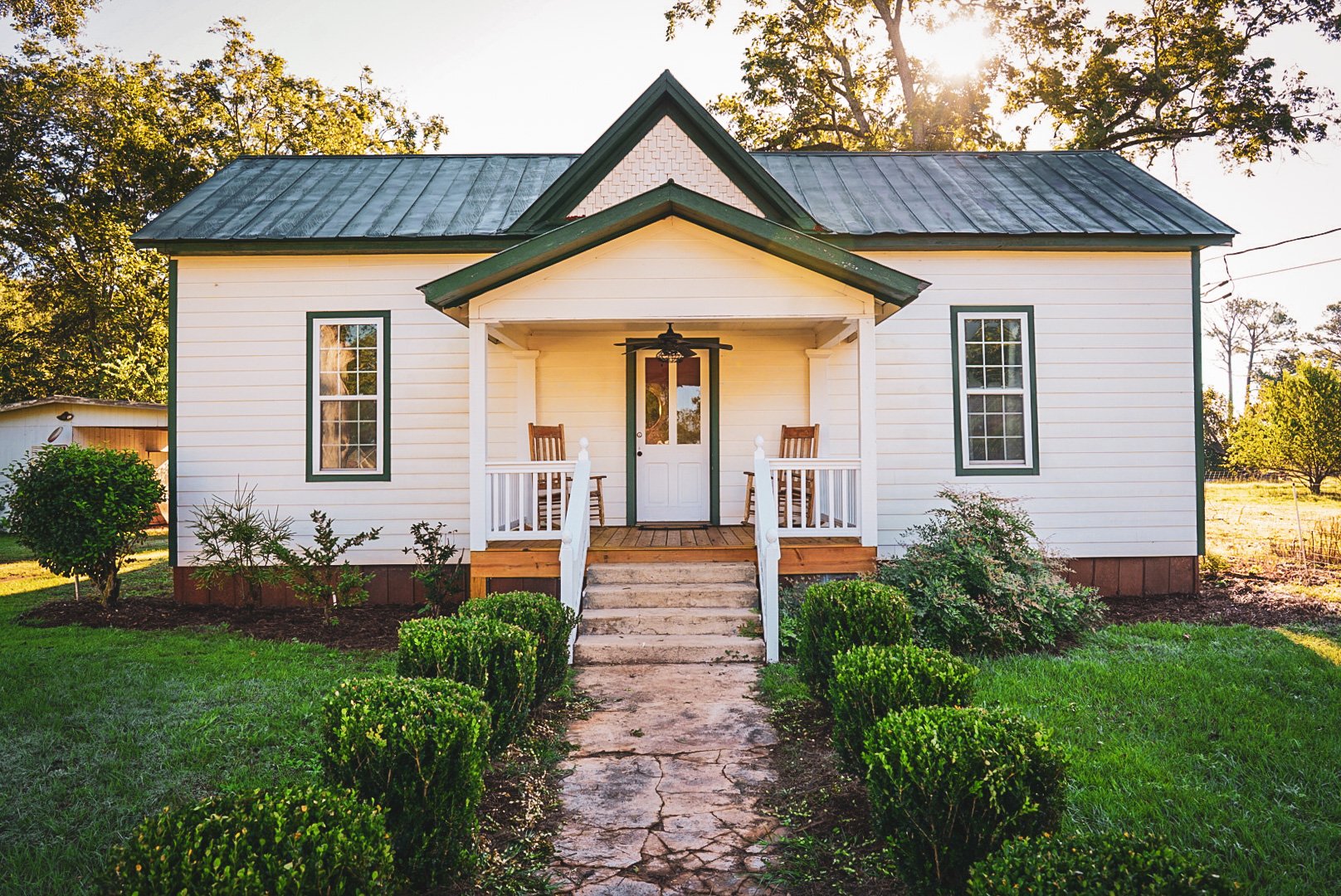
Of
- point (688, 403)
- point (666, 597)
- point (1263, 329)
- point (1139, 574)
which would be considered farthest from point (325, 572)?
point (1263, 329)

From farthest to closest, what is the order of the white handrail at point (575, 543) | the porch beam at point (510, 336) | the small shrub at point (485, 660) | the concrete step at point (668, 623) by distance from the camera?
the porch beam at point (510, 336), the concrete step at point (668, 623), the white handrail at point (575, 543), the small shrub at point (485, 660)

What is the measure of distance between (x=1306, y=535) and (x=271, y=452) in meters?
13.5

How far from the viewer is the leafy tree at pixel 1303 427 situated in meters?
18.7

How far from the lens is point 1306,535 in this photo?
11.4 meters

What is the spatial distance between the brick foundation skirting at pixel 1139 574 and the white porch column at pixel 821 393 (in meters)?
2.88

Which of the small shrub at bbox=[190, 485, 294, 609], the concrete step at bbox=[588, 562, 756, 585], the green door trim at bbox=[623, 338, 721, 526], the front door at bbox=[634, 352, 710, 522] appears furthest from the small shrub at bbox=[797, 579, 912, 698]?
the small shrub at bbox=[190, 485, 294, 609]

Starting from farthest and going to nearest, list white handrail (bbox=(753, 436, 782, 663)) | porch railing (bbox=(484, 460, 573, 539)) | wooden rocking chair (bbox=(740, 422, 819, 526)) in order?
wooden rocking chair (bbox=(740, 422, 819, 526))
porch railing (bbox=(484, 460, 573, 539))
white handrail (bbox=(753, 436, 782, 663))

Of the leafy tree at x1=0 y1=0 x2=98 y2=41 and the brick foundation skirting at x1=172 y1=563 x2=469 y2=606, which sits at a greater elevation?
the leafy tree at x1=0 y1=0 x2=98 y2=41

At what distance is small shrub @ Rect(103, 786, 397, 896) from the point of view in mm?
2037

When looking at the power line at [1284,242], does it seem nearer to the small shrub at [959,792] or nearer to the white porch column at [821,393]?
the white porch column at [821,393]

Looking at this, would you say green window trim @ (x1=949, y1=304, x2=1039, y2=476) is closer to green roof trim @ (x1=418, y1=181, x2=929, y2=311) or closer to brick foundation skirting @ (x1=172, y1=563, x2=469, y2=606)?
green roof trim @ (x1=418, y1=181, x2=929, y2=311)

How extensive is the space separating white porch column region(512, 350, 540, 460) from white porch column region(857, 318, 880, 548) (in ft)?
12.1

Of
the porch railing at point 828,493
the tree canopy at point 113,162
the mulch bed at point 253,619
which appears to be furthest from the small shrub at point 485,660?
the tree canopy at point 113,162

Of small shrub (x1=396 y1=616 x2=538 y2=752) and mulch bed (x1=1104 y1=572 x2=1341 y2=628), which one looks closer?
small shrub (x1=396 y1=616 x2=538 y2=752)
